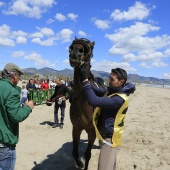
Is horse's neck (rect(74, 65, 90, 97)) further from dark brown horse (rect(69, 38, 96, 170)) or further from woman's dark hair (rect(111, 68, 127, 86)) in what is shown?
woman's dark hair (rect(111, 68, 127, 86))

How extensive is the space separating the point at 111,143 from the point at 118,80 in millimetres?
904

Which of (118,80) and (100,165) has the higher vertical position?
(118,80)

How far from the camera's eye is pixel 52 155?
287 inches

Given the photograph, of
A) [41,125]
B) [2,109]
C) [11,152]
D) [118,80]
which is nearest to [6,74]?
[2,109]

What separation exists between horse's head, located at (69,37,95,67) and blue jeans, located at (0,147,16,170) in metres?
1.92

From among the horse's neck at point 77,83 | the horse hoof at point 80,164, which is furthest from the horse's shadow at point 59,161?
the horse's neck at point 77,83

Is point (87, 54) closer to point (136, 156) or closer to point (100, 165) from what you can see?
point (100, 165)

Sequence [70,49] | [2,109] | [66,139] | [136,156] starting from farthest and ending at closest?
[66,139], [136,156], [70,49], [2,109]

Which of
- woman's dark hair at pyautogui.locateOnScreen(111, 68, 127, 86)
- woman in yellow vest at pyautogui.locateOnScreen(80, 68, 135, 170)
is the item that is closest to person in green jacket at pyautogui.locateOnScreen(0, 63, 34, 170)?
woman in yellow vest at pyautogui.locateOnScreen(80, 68, 135, 170)


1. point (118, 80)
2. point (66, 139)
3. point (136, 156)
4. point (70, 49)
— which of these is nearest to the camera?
point (118, 80)

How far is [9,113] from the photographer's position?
10.8 ft

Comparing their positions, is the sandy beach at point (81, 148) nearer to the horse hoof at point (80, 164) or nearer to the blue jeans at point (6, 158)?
the horse hoof at point (80, 164)

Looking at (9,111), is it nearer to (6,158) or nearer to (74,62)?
(6,158)

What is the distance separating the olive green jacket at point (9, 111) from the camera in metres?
3.29
